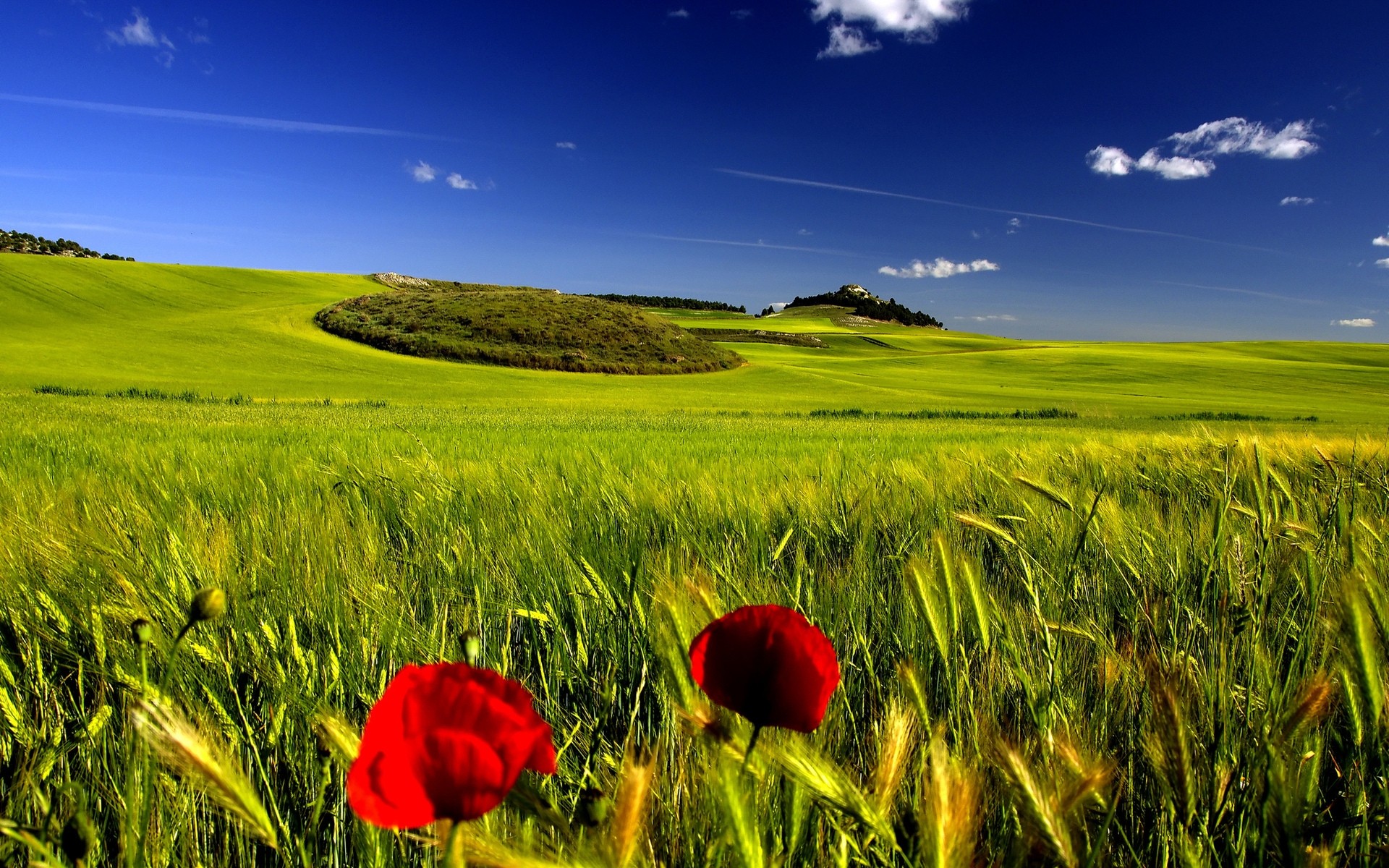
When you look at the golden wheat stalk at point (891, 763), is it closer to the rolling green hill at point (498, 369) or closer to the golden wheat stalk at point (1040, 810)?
the golden wheat stalk at point (1040, 810)

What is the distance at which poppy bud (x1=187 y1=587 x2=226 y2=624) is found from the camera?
51 centimetres

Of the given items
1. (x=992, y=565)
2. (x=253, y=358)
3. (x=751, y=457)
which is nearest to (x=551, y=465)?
(x=751, y=457)

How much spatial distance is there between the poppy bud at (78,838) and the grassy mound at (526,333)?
35.7 metres

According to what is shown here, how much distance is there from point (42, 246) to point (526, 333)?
57150 mm

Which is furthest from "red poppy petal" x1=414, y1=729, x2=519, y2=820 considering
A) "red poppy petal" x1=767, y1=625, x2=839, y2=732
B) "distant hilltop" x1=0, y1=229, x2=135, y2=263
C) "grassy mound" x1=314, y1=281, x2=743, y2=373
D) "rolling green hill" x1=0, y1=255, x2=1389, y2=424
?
"distant hilltop" x1=0, y1=229, x2=135, y2=263

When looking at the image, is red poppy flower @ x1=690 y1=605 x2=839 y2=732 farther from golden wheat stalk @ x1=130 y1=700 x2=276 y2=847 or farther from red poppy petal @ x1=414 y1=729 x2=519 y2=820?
golden wheat stalk @ x1=130 y1=700 x2=276 y2=847

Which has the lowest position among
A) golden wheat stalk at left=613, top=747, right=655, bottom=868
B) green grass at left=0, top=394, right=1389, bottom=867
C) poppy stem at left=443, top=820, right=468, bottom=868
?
green grass at left=0, top=394, right=1389, bottom=867

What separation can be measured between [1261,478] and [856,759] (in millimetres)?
1397

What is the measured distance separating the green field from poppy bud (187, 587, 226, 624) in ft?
0.26

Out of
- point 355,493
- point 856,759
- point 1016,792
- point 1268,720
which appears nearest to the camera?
point 1016,792

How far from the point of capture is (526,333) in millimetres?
39906

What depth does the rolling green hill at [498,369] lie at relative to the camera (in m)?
21.8

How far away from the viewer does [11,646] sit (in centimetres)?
124

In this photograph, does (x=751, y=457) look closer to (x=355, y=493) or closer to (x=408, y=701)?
(x=355, y=493)
